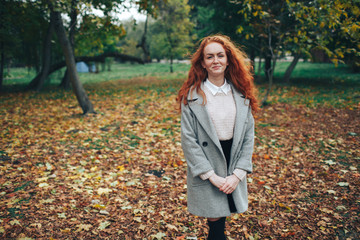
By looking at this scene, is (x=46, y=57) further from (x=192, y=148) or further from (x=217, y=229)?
(x=217, y=229)

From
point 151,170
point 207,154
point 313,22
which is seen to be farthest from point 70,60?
point 313,22

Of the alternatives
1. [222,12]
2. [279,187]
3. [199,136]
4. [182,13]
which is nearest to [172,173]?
[279,187]

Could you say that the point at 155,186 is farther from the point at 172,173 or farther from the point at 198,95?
the point at 198,95

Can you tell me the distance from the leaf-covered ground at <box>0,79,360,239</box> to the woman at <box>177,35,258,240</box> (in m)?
1.39

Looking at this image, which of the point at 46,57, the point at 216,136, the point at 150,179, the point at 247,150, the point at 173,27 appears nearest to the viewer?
the point at 216,136

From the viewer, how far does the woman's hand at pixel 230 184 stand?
2.06m

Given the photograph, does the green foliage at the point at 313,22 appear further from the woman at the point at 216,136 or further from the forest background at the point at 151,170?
the woman at the point at 216,136

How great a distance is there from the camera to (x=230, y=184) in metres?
2.08

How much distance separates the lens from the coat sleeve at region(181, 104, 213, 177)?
2039 millimetres

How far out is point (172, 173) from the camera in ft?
15.9

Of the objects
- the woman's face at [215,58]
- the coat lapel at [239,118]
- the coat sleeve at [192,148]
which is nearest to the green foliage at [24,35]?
the woman's face at [215,58]

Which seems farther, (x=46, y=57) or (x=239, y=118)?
(x=46, y=57)

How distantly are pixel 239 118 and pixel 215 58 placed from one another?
0.58 meters

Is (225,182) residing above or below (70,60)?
below
